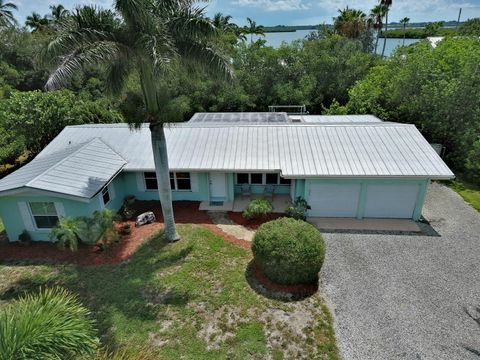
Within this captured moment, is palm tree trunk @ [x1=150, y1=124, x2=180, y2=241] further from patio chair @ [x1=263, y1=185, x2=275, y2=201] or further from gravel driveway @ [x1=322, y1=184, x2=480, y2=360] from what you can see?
gravel driveway @ [x1=322, y1=184, x2=480, y2=360]

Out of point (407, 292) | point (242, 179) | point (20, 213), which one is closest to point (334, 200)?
point (242, 179)

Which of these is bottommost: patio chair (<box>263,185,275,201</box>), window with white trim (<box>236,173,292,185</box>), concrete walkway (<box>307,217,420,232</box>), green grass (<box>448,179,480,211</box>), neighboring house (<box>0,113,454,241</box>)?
green grass (<box>448,179,480,211</box>)

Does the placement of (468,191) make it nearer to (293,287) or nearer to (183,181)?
(293,287)

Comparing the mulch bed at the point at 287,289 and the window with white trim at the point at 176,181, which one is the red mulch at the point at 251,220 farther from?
the mulch bed at the point at 287,289

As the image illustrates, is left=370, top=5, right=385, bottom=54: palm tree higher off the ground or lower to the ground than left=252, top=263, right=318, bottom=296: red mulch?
higher

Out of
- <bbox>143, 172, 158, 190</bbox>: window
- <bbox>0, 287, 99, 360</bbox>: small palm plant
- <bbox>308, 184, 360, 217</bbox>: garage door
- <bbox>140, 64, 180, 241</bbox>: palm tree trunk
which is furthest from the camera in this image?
<bbox>143, 172, 158, 190</bbox>: window

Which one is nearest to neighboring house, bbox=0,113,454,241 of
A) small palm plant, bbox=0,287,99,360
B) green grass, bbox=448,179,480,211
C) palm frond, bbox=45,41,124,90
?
green grass, bbox=448,179,480,211

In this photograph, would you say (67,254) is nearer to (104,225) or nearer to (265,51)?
(104,225)

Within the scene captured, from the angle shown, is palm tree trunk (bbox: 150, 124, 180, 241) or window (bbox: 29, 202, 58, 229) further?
Result: window (bbox: 29, 202, 58, 229)
